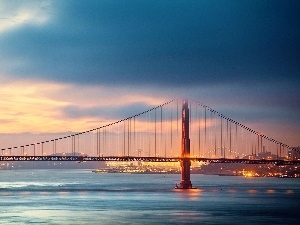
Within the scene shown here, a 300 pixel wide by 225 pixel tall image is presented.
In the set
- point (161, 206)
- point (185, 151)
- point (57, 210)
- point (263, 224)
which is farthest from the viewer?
point (185, 151)

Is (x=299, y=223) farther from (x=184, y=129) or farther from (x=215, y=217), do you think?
(x=184, y=129)

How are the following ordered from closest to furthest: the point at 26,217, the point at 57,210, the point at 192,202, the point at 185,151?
the point at 26,217
the point at 57,210
the point at 192,202
the point at 185,151

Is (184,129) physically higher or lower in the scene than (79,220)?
higher

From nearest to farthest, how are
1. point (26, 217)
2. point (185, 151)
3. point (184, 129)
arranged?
point (26, 217), point (185, 151), point (184, 129)

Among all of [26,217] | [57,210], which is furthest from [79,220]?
[57,210]

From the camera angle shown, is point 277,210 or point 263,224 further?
point 277,210

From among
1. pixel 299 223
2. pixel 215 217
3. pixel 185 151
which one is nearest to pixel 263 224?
pixel 299 223

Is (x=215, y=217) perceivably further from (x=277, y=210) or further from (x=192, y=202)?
(x=192, y=202)
